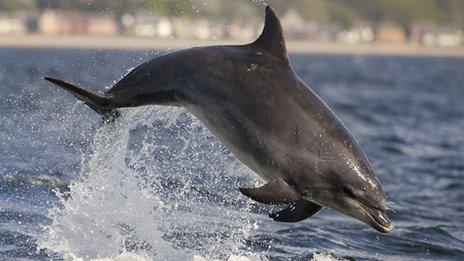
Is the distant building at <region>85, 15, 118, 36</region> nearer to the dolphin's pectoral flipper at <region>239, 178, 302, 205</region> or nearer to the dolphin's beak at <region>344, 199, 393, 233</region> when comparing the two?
the dolphin's beak at <region>344, 199, 393, 233</region>

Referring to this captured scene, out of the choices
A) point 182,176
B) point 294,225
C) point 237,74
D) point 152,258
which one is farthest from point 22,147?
point 237,74

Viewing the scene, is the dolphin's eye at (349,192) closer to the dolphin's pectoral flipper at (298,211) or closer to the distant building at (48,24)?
the dolphin's pectoral flipper at (298,211)

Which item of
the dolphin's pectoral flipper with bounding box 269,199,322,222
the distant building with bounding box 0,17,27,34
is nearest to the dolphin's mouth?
the dolphin's pectoral flipper with bounding box 269,199,322,222

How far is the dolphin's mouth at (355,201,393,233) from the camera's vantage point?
8.47 m

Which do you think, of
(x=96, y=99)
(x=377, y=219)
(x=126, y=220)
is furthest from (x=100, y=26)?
(x=377, y=219)

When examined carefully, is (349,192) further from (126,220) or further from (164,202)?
(164,202)

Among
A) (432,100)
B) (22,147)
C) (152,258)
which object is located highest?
(432,100)

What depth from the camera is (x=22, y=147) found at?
584 inches

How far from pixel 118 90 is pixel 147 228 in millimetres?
1826

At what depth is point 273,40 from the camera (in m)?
9.12

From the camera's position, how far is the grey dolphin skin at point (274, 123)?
8500 mm

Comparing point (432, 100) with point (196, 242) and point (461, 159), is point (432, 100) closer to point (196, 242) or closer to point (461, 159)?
point (461, 159)

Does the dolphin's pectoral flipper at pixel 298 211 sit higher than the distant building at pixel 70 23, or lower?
lower

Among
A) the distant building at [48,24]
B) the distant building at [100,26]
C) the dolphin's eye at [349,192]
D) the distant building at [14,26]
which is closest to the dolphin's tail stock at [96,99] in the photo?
the dolphin's eye at [349,192]
